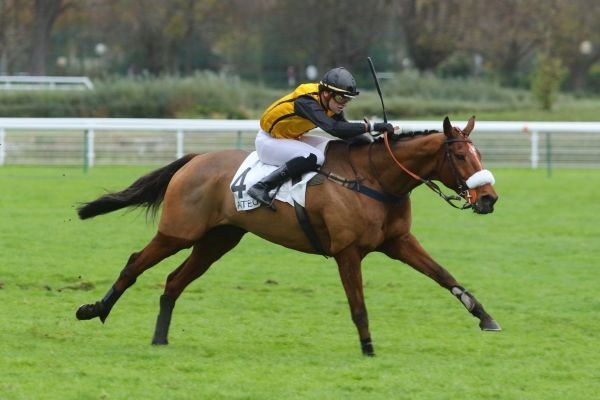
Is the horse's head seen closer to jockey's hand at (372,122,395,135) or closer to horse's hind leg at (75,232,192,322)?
jockey's hand at (372,122,395,135)

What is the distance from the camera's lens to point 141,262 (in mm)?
8195

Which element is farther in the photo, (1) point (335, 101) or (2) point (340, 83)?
(1) point (335, 101)

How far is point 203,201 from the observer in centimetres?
818

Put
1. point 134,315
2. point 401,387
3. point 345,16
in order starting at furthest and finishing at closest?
point 345,16 → point 134,315 → point 401,387

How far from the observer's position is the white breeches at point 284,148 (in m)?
7.91

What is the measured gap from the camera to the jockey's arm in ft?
25.1

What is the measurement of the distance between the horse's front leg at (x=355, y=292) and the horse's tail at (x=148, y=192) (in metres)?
1.60

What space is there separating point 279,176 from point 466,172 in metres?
1.23

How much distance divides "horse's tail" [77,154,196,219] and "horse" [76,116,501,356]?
19 cm

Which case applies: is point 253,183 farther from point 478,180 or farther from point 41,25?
point 41,25

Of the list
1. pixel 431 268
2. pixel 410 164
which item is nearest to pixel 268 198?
pixel 410 164

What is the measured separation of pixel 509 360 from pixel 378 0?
37310 mm

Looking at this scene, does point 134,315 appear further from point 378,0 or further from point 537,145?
point 378,0

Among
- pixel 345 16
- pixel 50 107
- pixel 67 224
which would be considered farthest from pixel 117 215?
pixel 345 16
